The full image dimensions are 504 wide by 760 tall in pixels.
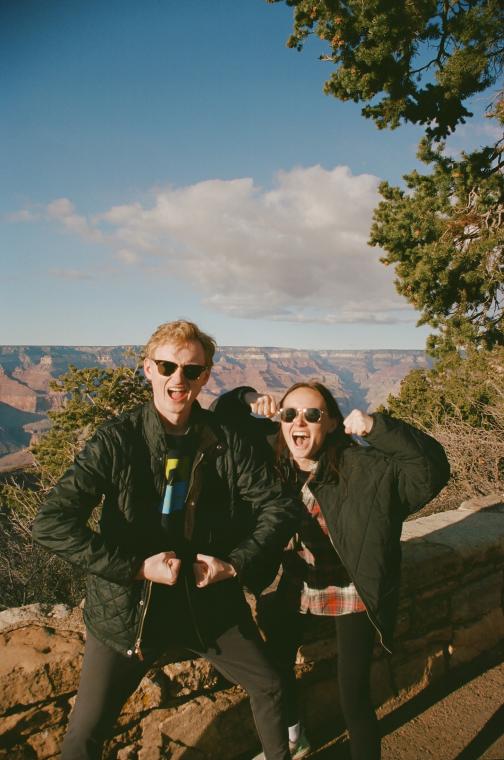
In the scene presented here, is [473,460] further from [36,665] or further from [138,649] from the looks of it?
[36,665]

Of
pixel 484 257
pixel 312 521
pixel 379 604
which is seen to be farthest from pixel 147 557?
pixel 484 257

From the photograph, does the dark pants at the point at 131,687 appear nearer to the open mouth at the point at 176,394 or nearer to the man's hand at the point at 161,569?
the man's hand at the point at 161,569

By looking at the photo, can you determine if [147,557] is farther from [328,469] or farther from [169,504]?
[328,469]

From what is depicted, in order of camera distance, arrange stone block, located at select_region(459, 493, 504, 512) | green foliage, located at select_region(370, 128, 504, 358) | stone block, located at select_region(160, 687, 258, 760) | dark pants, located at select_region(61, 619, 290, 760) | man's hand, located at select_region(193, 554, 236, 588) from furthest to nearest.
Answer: green foliage, located at select_region(370, 128, 504, 358), stone block, located at select_region(459, 493, 504, 512), stone block, located at select_region(160, 687, 258, 760), man's hand, located at select_region(193, 554, 236, 588), dark pants, located at select_region(61, 619, 290, 760)

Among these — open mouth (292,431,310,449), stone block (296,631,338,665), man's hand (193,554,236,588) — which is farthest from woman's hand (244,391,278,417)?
stone block (296,631,338,665)

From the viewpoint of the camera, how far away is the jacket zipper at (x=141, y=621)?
5.24 feet

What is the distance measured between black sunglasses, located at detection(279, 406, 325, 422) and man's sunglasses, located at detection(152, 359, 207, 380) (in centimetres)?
46

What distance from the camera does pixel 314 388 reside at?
217cm

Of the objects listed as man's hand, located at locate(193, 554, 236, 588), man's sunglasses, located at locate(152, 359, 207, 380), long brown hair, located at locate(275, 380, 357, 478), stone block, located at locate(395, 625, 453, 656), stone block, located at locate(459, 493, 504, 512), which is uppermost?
man's sunglasses, located at locate(152, 359, 207, 380)

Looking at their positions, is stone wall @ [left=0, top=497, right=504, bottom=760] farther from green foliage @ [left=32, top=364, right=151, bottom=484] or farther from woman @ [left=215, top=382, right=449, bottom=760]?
green foliage @ [left=32, top=364, right=151, bottom=484]

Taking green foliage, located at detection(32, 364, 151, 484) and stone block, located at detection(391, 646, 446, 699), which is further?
green foliage, located at detection(32, 364, 151, 484)

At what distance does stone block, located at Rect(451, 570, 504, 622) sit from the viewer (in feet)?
9.45

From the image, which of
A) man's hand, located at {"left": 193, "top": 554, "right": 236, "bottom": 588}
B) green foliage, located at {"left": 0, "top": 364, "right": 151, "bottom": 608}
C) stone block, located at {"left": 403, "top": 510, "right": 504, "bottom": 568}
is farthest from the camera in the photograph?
green foliage, located at {"left": 0, "top": 364, "right": 151, "bottom": 608}

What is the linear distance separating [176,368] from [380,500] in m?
0.99
